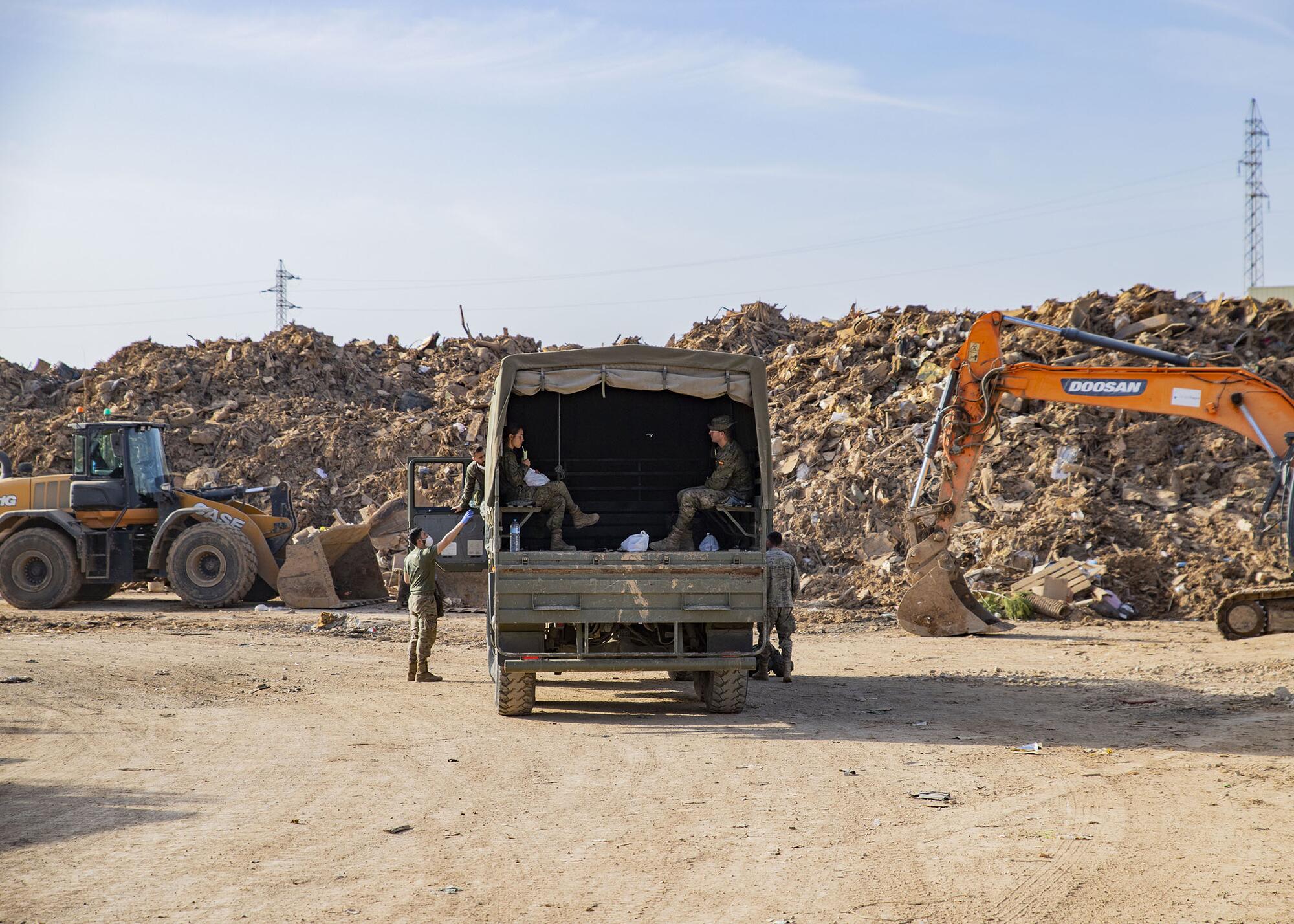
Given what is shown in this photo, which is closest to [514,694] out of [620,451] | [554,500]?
[554,500]

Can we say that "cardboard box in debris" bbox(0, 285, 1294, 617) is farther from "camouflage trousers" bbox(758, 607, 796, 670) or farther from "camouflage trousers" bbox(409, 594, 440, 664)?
"camouflage trousers" bbox(409, 594, 440, 664)

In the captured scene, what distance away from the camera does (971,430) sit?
15.2 m

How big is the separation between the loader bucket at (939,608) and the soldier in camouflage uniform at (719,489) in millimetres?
5415

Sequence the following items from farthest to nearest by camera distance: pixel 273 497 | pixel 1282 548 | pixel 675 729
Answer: pixel 273 497 < pixel 1282 548 < pixel 675 729

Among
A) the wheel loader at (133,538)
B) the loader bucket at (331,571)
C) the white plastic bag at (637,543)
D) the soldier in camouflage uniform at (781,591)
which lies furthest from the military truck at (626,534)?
the wheel loader at (133,538)

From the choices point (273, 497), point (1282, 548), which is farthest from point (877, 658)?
point (273, 497)

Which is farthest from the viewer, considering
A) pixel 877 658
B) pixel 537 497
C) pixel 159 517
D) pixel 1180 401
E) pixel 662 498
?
pixel 159 517

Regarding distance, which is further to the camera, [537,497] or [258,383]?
[258,383]

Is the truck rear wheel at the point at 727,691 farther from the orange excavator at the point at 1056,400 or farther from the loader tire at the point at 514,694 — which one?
the orange excavator at the point at 1056,400

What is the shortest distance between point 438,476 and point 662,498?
15013 millimetres

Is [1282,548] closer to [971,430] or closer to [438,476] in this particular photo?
[971,430]

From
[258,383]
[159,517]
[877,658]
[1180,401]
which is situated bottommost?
[877,658]

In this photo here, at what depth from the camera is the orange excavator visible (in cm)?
1423

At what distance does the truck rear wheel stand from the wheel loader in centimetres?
990
